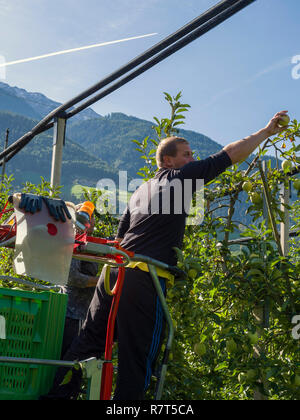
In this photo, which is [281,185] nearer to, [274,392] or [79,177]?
[274,392]

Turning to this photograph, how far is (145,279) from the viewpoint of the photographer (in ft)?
7.34

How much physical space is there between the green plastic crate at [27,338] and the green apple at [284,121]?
1.42 metres

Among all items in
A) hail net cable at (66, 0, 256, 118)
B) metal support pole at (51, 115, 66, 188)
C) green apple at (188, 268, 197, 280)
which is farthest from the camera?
metal support pole at (51, 115, 66, 188)

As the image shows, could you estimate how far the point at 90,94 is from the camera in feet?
17.2

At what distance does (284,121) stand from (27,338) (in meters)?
1.63

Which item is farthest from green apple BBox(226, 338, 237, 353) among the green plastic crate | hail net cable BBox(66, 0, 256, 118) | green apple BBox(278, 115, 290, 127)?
hail net cable BBox(66, 0, 256, 118)

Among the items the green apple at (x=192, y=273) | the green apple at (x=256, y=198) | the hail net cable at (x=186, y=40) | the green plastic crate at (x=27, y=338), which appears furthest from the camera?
the hail net cable at (x=186, y=40)

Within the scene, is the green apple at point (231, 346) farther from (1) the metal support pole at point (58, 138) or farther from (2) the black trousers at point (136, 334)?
(1) the metal support pole at point (58, 138)

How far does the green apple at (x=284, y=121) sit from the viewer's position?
248cm

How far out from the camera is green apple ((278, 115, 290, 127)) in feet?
8.13

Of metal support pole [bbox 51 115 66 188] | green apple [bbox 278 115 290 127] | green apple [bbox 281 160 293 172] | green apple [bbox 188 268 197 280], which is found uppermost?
metal support pole [bbox 51 115 66 188]

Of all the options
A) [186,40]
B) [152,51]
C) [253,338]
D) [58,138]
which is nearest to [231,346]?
[253,338]

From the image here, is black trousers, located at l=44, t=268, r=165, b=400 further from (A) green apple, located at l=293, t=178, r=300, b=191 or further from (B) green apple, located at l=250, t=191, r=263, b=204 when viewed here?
(A) green apple, located at l=293, t=178, r=300, b=191

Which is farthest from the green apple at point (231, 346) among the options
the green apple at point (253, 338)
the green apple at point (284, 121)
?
the green apple at point (284, 121)
